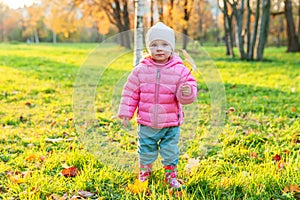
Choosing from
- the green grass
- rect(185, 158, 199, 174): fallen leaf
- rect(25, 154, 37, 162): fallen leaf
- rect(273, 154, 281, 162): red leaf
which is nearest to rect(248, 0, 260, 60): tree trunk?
the green grass

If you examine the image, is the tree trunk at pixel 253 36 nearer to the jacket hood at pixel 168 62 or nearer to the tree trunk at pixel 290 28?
the tree trunk at pixel 290 28

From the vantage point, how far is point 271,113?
18.9 ft

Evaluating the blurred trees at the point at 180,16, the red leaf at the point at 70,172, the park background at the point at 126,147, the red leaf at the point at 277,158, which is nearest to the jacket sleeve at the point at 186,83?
the park background at the point at 126,147

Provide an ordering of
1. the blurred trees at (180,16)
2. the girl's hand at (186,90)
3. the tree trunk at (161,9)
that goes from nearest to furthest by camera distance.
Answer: the girl's hand at (186,90)
the blurred trees at (180,16)
the tree trunk at (161,9)

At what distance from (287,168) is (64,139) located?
2.54 m

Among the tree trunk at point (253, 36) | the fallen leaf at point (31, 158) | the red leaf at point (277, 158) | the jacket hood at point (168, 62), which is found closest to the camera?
the jacket hood at point (168, 62)

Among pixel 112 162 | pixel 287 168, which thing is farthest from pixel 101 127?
pixel 287 168

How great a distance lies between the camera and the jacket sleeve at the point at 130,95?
2.83 m

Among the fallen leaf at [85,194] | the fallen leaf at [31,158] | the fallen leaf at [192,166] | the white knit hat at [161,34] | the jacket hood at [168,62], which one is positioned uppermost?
the white knit hat at [161,34]

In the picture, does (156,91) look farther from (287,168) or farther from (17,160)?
(17,160)

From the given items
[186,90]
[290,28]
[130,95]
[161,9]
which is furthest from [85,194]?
[290,28]

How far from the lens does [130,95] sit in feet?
9.32

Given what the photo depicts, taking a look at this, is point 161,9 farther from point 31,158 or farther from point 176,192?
point 176,192

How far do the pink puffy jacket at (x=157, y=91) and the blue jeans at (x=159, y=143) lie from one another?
7cm
